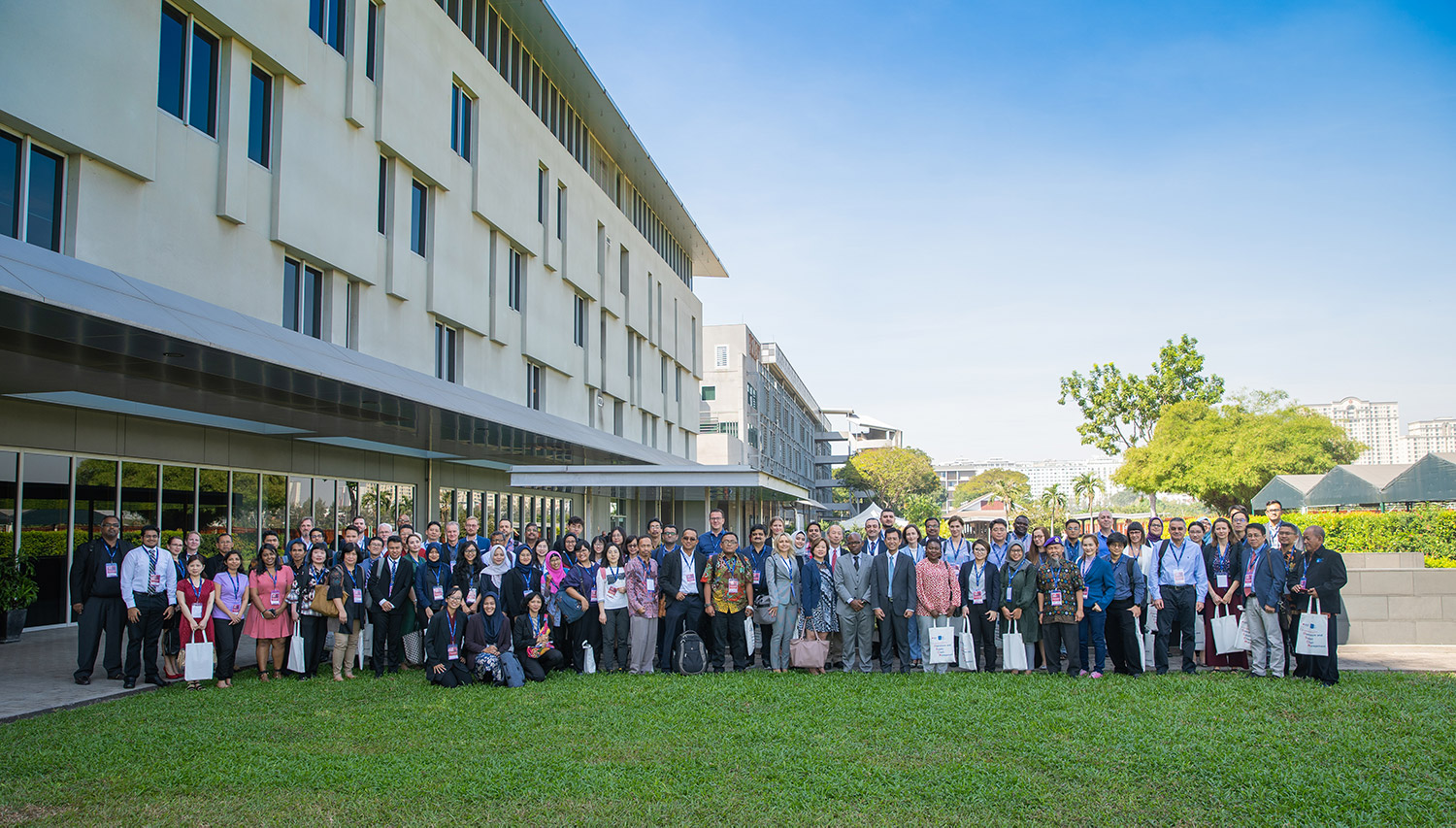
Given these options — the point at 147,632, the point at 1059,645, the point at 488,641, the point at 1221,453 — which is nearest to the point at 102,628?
the point at 147,632

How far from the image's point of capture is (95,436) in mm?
13773

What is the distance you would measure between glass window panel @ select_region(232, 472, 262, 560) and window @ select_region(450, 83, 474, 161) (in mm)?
9848

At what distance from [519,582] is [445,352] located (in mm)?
12844

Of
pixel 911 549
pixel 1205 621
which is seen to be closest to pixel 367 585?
pixel 911 549

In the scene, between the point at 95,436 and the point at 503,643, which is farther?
the point at 95,436

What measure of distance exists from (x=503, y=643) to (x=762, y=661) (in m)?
3.26

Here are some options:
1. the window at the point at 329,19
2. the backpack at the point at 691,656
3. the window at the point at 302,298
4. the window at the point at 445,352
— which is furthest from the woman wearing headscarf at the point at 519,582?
the window at the point at 329,19

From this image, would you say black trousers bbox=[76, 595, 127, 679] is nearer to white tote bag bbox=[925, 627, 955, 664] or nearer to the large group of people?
the large group of people

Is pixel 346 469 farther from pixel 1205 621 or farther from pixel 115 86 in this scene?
pixel 1205 621

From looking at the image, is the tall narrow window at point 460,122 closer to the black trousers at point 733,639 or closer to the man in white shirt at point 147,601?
the man in white shirt at point 147,601

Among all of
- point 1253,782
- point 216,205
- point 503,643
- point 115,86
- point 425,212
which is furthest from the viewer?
point 425,212

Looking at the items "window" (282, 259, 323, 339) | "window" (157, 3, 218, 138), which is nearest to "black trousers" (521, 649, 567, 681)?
"window" (282, 259, 323, 339)

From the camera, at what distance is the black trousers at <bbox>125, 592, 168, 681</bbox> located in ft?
33.0

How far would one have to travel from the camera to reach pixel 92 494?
45.4 feet
